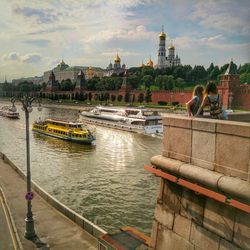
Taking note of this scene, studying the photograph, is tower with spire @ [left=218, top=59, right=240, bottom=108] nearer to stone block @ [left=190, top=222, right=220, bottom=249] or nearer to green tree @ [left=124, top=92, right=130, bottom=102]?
green tree @ [left=124, top=92, right=130, bottom=102]

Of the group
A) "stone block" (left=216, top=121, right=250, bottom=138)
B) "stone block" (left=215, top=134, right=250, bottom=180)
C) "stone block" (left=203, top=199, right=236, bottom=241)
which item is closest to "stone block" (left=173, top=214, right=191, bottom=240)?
"stone block" (left=203, top=199, right=236, bottom=241)

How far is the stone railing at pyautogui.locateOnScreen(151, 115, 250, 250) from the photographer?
170 inches

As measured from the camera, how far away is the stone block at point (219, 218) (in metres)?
4.50

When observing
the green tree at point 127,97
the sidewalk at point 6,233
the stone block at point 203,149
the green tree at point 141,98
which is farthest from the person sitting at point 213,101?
the green tree at point 127,97

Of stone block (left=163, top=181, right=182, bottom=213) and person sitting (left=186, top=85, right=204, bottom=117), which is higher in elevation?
person sitting (left=186, top=85, right=204, bottom=117)

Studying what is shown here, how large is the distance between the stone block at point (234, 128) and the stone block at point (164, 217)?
6.02 ft

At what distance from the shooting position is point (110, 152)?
3103cm

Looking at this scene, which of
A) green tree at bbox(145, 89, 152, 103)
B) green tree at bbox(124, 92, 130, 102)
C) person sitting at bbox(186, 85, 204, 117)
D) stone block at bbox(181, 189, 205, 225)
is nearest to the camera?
stone block at bbox(181, 189, 205, 225)

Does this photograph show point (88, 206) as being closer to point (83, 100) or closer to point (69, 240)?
point (69, 240)

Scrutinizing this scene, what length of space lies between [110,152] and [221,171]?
2660 centimetres

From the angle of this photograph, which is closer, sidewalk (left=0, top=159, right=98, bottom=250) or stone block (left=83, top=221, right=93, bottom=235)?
sidewalk (left=0, top=159, right=98, bottom=250)

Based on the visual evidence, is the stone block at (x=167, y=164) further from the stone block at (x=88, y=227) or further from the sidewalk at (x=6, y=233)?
the sidewalk at (x=6, y=233)

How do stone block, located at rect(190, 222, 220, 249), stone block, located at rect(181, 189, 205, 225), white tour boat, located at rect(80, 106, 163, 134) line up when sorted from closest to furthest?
1. stone block, located at rect(190, 222, 220, 249)
2. stone block, located at rect(181, 189, 205, 225)
3. white tour boat, located at rect(80, 106, 163, 134)

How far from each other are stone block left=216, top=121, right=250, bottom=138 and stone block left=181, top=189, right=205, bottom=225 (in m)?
1.08
